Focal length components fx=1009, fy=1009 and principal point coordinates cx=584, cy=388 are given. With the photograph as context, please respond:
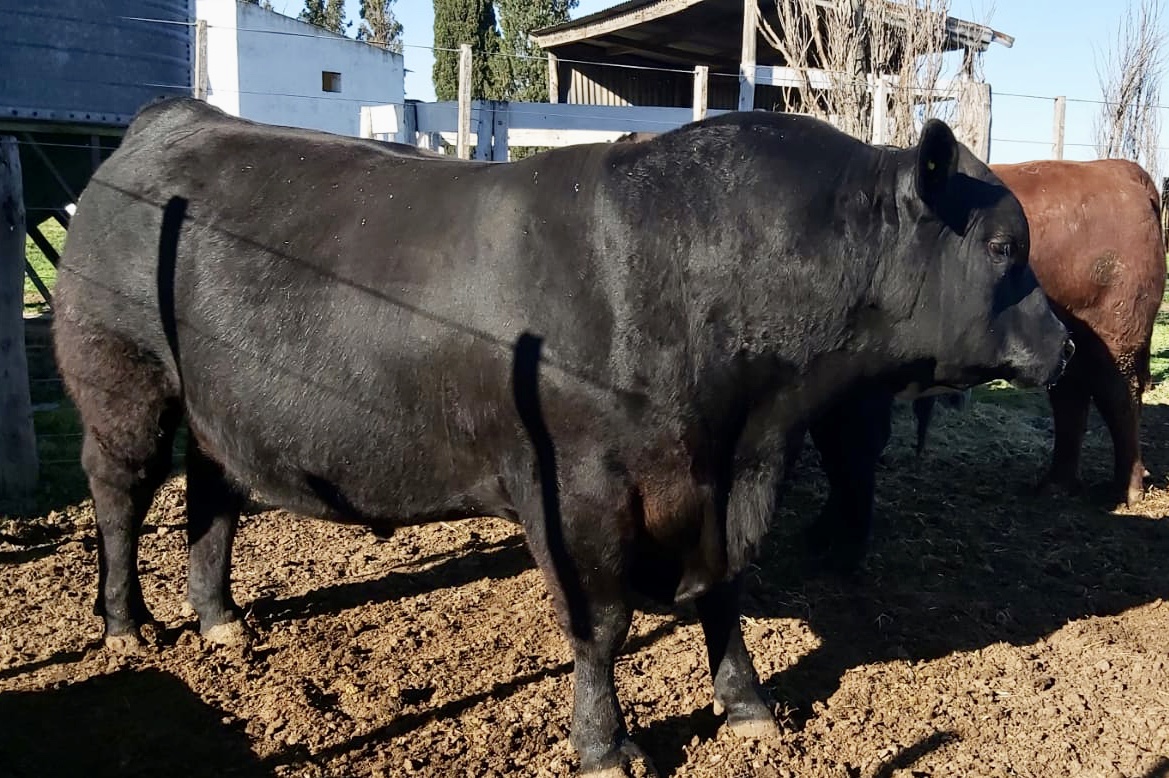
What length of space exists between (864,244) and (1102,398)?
14.2 feet

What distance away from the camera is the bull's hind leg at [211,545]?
4.62 metres

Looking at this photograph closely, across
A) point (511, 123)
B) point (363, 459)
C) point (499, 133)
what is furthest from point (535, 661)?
point (511, 123)

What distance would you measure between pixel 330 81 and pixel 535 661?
28.5 m

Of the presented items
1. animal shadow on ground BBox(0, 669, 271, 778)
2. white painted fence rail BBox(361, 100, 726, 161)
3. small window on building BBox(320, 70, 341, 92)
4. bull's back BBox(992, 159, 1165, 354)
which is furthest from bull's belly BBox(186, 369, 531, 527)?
small window on building BBox(320, 70, 341, 92)

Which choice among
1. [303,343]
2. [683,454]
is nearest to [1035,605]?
[683,454]

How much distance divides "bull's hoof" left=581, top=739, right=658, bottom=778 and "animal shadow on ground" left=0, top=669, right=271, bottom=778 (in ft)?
3.80

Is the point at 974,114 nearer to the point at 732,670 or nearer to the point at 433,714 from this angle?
the point at 732,670

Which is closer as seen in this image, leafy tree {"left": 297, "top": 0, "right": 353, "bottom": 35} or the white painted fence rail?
A: the white painted fence rail

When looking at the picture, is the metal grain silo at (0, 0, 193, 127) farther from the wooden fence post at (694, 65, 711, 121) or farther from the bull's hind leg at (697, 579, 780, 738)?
the bull's hind leg at (697, 579, 780, 738)

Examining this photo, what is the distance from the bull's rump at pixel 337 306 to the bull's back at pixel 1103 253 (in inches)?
179

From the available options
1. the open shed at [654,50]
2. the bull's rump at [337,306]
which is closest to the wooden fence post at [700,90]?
the open shed at [654,50]

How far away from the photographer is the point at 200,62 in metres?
8.71

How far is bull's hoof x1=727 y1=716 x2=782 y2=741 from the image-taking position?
12.5ft

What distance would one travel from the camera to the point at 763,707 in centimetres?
386
